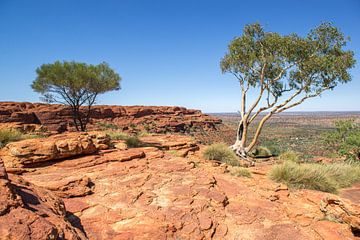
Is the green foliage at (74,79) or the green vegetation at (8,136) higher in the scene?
the green foliage at (74,79)

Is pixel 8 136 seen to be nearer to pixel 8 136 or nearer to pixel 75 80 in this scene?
pixel 8 136

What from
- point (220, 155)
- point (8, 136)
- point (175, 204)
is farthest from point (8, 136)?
point (220, 155)

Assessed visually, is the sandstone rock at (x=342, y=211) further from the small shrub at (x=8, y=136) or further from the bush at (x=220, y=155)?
the small shrub at (x=8, y=136)

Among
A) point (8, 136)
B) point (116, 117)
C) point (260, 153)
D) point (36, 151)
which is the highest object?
point (8, 136)

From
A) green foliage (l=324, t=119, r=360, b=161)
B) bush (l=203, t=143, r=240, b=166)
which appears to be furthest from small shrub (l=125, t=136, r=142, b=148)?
green foliage (l=324, t=119, r=360, b=161)

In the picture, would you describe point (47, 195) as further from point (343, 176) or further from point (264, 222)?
point (343, 176)

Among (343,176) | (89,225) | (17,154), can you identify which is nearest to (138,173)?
(89,225)

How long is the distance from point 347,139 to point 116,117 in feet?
152

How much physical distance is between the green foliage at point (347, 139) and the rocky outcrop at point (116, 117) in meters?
28.2

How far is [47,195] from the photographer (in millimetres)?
3250

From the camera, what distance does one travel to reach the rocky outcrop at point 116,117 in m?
36.8

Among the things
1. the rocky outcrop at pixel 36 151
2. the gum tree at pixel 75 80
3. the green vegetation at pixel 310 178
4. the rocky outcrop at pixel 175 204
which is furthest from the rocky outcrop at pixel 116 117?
the green vegetation at pixel 310 178

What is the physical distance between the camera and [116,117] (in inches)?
2098

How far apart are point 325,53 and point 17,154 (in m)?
15.3
